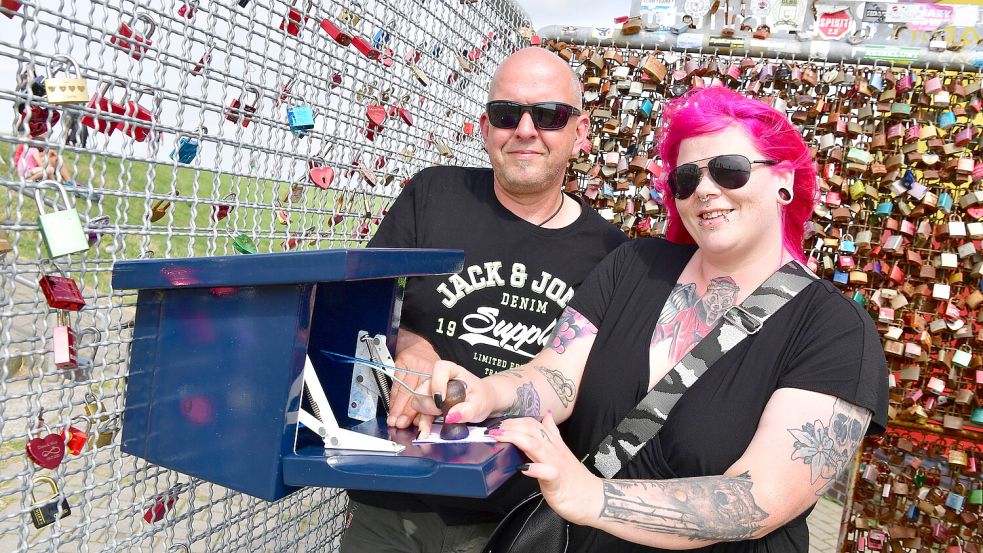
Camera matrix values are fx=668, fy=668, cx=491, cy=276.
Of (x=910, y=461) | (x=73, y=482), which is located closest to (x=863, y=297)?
(x=910, y=461)

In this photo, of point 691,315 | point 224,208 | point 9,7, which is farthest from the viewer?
point 224,208

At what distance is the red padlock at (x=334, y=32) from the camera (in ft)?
6.88

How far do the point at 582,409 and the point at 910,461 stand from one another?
2.68m

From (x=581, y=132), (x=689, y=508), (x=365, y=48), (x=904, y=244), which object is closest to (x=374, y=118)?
(x=365, y=48)

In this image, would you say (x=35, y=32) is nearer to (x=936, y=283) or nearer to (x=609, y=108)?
(x=609, y=108)

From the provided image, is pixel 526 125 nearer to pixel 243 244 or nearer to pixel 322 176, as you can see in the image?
pixel 322 176

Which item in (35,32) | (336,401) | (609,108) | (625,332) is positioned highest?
(609,108)

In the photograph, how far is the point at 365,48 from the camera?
2.30 metres

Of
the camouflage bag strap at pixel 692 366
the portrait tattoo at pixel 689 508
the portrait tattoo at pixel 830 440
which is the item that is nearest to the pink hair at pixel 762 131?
the camouflage bag strap at pixel 692 366

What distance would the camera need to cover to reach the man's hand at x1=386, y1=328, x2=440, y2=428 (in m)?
1.59

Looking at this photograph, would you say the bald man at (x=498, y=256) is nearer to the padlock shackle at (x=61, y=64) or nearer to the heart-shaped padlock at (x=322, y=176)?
the heart-shaped padlock at (x=322, y=176)

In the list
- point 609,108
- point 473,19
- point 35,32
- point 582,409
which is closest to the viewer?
point 35,32

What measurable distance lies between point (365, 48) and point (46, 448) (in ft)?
5.07

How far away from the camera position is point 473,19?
11.0 ft
